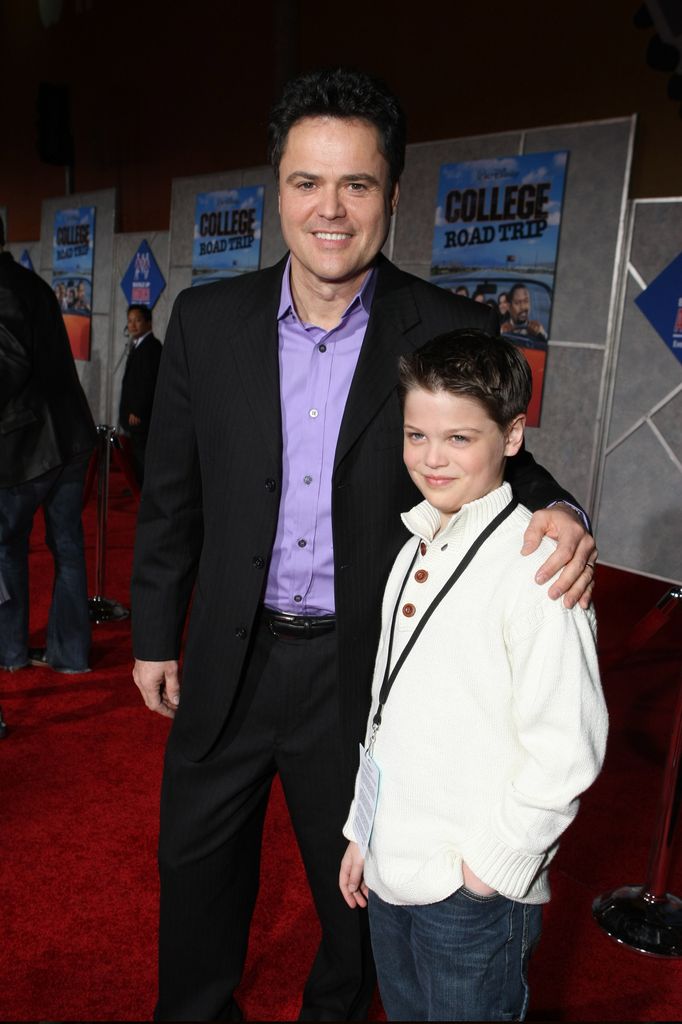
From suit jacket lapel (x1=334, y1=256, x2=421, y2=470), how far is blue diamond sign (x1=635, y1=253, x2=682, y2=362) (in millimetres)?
4223

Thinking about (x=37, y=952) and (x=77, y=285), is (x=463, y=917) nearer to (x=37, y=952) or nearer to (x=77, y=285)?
(x=37, y=952)

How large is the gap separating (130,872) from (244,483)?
1.63 m

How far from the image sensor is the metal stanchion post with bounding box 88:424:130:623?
5293 mm

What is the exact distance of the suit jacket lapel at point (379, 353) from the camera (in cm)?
171

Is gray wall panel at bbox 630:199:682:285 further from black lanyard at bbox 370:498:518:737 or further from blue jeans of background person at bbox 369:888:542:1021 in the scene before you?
blue jeans of background person at bbox 369:888:542:1021

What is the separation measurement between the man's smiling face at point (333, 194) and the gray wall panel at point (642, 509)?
4.40 metres

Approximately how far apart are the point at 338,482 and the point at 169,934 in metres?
1.01

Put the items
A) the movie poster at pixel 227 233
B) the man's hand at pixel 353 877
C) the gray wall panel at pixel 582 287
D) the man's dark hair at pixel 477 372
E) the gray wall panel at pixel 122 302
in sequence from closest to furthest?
the man's dark hair at pixel 477 372, the man's hand at pixel 353 877, the gray wall panel at pixel 582 287, the movie poster at pixel 227 233, the gray wall panel at pixel 122 302

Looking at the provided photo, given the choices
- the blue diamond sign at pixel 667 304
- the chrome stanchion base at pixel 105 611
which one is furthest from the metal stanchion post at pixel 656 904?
the blue diamond sign at pixel 667 304

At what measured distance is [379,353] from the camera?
1752mm

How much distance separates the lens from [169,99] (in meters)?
11.2

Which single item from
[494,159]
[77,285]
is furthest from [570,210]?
[77,285]

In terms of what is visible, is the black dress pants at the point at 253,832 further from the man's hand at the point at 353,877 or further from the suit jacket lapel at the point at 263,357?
the suit jacket lapel at the point at 263,357

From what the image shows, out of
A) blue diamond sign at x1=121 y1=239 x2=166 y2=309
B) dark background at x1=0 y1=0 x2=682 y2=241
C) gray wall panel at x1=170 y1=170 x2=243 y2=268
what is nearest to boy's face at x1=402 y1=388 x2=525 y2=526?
dark background at x1=0 y1=0 x2=682 y2=241
